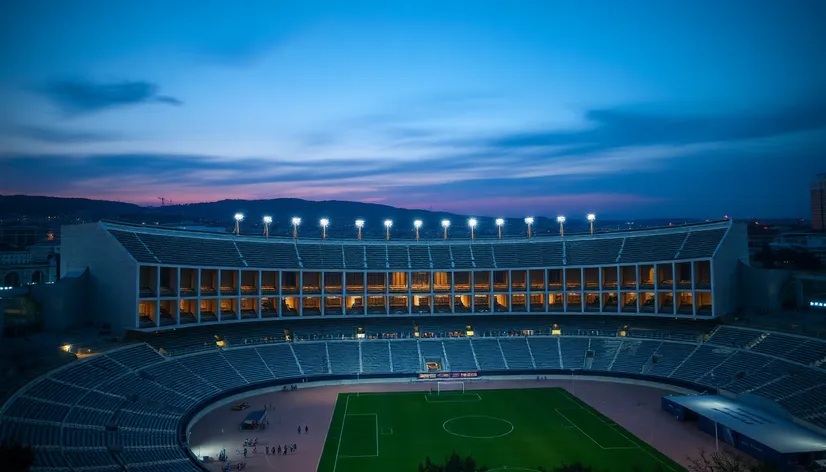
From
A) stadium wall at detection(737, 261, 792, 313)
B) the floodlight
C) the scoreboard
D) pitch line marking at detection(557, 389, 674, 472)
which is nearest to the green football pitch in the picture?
pitch line marking at detection(557, 389, 674, 472)

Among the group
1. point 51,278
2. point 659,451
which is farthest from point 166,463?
point 51,278

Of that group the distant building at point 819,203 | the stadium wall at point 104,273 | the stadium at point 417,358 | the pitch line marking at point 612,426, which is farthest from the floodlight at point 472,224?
the distant building at point 819,203

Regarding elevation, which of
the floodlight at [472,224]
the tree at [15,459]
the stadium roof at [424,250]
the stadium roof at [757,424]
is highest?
the floodlight at [472,224]

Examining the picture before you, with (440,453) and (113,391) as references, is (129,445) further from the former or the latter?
(440,453)

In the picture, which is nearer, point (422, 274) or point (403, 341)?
point (403, 341)

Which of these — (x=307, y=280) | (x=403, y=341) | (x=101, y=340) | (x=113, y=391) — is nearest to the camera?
(x=113, y=391)

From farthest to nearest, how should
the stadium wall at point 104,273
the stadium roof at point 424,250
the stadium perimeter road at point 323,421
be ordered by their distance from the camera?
1. the stadium roof at point 424,250
2. the stadium wall at point 104,273
3. the stadium perimeter road at point 323,421

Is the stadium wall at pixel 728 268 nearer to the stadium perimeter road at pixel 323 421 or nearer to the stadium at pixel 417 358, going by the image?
the stadium at pixel 417 358
